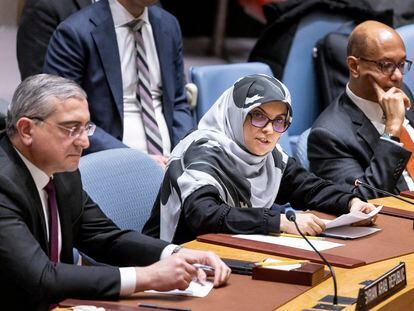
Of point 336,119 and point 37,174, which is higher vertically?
point 37,174

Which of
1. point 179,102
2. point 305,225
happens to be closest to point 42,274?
point 305,225

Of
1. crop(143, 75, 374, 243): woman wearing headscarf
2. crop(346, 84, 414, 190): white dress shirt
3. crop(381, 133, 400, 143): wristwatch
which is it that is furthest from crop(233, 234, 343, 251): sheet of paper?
crop(346, 84, 414, 190): white dress shirt

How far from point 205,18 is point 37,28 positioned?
15.1 ft

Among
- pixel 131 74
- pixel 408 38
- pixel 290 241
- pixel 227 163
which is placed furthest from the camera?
pixel 408 38

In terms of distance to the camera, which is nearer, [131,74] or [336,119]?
[336,119]

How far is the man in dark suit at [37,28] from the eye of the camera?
4984 mm

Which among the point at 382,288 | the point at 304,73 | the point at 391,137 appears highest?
the point at 382,288

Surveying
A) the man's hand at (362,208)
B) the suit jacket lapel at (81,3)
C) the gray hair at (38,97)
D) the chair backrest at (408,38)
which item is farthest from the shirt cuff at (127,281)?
the chair backrest at (408,38)

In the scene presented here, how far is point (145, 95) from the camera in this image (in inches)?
195

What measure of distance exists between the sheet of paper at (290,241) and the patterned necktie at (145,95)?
1.34m

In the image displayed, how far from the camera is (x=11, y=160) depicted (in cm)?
312

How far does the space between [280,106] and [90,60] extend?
1.17 metres

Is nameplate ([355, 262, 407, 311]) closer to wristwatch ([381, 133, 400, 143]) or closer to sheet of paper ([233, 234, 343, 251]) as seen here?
sheet of paper ([233, 234, 343, 251])

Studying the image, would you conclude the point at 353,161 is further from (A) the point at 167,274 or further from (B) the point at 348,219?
(A) the point at 167,274
